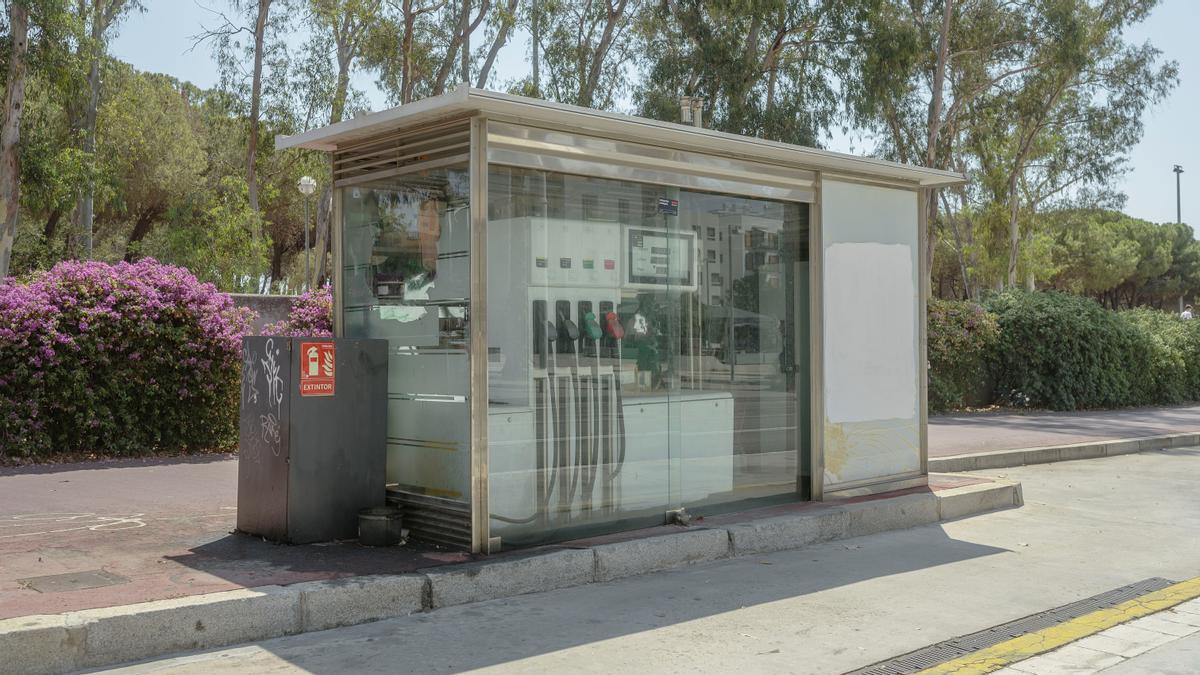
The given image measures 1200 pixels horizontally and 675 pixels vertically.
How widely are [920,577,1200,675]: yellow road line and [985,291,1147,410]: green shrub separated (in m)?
14.3

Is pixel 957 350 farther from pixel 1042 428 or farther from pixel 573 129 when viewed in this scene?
pixel 573 129

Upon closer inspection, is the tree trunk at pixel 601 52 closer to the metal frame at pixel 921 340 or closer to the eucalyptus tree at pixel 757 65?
the eucalyptus tree at pixel 757 65

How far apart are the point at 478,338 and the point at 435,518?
1.23 m

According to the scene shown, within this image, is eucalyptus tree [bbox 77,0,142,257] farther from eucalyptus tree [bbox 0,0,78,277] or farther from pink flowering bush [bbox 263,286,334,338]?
pink flowering bush [bbox 263,286,334,338]

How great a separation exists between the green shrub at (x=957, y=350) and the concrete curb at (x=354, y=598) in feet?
38.3

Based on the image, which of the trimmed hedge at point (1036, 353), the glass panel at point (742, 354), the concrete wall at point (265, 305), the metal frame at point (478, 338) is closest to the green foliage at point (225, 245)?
the concrete wall at point (265, 305)

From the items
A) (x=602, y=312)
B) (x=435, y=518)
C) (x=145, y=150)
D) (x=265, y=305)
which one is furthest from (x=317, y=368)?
(x=145, y=150)

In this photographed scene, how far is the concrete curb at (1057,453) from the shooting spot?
39.6 feet

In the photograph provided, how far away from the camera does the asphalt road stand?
4.77 metres

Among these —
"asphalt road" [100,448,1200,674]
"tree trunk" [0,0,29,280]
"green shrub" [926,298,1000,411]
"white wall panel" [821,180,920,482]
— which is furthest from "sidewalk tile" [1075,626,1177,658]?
"tree trunk" [0,0,29,280]

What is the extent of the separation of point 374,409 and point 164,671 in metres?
2.33

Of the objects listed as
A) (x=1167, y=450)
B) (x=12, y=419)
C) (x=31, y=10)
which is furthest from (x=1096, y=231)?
(x=12, y=419)

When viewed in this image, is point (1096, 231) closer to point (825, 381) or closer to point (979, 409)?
point (979, 409)

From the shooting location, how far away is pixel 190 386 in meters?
10.9
